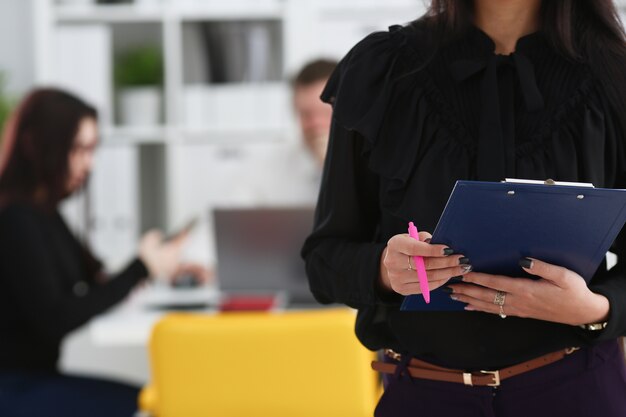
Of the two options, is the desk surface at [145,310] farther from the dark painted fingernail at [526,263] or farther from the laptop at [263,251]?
the dark painted fingernail at [526,263]

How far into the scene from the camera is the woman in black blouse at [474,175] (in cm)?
113

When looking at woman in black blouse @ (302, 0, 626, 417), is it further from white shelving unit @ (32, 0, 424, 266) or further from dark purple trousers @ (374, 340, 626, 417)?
white shelving unit @ (32, 0, 424, 266)

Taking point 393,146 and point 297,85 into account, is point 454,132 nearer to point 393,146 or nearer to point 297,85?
point 393,146

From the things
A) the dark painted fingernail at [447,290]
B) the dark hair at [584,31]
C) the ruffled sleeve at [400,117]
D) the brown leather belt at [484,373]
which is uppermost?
the dark hair at [584,31]

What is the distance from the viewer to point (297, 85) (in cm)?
351

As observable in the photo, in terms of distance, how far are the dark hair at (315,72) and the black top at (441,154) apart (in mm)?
2170

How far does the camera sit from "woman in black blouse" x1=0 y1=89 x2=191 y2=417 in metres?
2.87

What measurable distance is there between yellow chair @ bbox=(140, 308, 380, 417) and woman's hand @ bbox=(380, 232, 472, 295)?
0.90m

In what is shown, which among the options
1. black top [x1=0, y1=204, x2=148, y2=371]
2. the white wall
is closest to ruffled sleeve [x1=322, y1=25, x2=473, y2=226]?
black top [x1=0, y1=204, x2=148, y2=371]

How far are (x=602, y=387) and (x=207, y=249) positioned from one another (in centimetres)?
272

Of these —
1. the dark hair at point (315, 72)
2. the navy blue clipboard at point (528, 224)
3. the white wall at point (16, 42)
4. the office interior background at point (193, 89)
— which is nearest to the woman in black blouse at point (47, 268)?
the office interior background at point (193, 89)

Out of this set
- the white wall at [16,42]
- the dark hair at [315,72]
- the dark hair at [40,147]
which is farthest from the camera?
the white wall at [16,42]

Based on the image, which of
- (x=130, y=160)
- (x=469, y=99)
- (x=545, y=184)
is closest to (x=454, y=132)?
(x=469, y=99)

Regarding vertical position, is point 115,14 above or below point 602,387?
above
